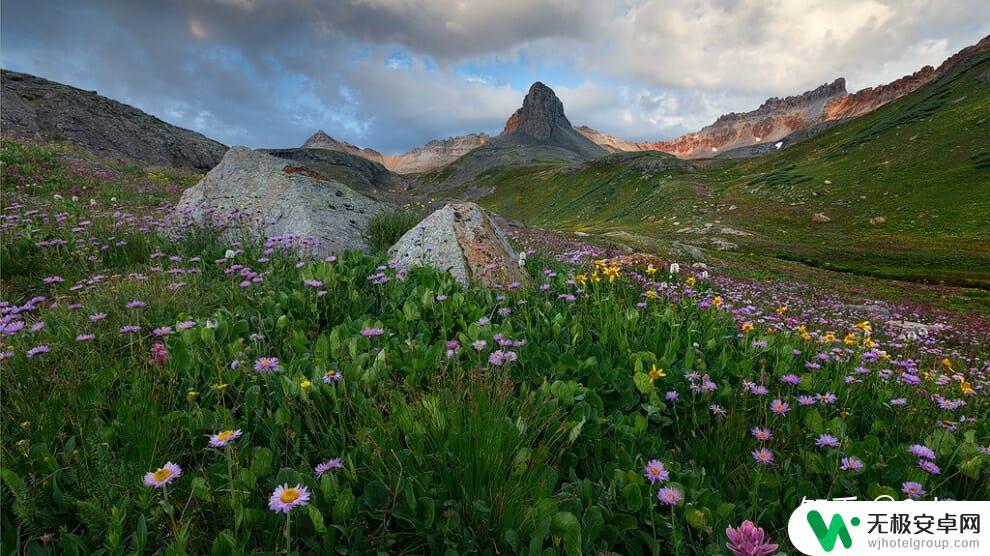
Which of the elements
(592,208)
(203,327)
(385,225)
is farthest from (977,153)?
(203,327)

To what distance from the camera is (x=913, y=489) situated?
8.16ft

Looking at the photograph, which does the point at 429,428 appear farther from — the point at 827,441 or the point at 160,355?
the point at 827,441

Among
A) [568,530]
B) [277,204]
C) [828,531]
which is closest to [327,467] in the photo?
[568,530]

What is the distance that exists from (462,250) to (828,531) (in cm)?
540

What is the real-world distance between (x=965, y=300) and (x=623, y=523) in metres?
30.5

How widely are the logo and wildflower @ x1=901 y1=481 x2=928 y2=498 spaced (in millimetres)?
1012

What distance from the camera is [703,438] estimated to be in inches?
118

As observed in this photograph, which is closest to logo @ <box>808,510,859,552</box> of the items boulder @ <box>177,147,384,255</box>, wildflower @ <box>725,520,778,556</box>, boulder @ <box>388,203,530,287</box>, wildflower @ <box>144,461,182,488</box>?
wildflower @ <box>725,520,778,556</box>

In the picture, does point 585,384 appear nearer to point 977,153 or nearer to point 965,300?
point 965,300

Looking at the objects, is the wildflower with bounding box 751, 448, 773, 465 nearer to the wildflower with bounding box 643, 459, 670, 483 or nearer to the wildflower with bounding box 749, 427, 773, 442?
the wildflower with bounding box 749, 427, 773, 442

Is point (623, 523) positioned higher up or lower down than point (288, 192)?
lower down

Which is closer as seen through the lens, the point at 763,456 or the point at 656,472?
the point at 656,472

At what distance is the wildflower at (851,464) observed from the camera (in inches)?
102

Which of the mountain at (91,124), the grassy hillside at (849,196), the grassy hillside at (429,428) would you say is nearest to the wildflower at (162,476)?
the grassy hillside at (429,428)
